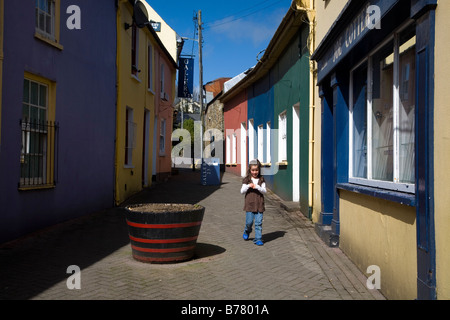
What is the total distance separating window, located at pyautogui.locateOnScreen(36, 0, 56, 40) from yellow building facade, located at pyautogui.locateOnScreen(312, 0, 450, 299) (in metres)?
4.84

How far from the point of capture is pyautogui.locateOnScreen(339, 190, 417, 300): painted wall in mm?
4176

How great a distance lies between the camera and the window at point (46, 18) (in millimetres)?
8234

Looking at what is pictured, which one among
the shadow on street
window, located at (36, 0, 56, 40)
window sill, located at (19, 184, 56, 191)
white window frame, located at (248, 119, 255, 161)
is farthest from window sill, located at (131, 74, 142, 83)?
white window frame, located at (248, 119, 255, 161)

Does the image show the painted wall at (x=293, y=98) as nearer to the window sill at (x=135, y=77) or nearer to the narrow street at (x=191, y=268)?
the narrow street at (x=191, y=268)

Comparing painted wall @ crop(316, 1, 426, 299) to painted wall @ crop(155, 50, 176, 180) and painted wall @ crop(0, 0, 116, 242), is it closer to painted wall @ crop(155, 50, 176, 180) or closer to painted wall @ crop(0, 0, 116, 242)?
painted wall @ crop(0, 0, 116, 242)

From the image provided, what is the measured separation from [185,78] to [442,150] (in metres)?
21.0

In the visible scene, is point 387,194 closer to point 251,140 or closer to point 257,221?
point 257,221

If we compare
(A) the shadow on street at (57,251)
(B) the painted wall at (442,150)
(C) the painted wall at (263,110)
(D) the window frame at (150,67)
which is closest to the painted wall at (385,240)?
(B) the painted wall at (442,150)

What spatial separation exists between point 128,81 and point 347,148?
7456 mm

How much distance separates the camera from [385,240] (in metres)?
4.85

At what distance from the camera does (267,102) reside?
15.4 metres
